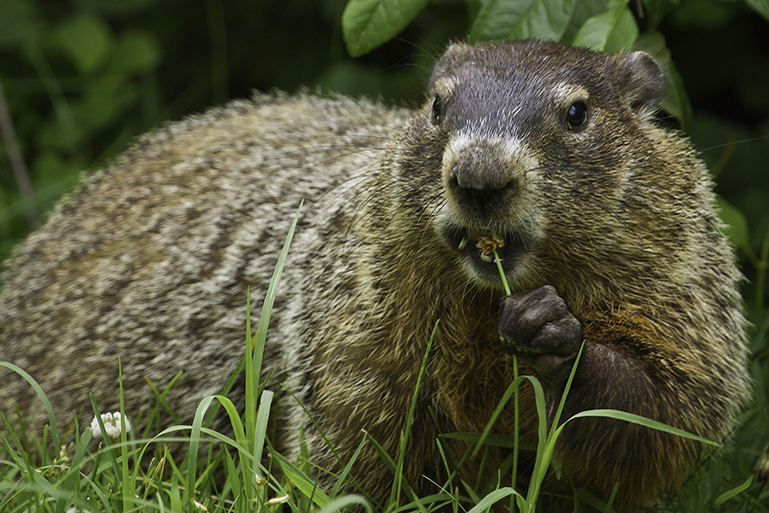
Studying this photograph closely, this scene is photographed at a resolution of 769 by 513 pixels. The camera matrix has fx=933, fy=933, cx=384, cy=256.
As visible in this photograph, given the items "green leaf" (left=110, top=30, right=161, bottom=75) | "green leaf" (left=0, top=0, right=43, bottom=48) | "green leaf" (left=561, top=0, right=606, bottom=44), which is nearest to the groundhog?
"green leaf" (left=561, top=0, right=606, bottom=44)

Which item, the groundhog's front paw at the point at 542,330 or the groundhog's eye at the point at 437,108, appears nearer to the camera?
the groundhog's front paw at the point at 542,330

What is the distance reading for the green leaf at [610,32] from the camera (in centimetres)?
306

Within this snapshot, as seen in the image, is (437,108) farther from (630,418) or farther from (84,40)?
(84,40)

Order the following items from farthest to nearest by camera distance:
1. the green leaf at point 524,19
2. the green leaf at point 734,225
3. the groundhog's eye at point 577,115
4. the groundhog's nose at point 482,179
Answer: the green leaf at point 734,225, the green leaf at point 524,19, the groundhog's eye at point 577,115, the groundhog's nose at point 482,179

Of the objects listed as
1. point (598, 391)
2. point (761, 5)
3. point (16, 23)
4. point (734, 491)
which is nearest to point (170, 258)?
point (598, 391)

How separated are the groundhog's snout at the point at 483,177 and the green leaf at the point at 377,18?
2.97 ft

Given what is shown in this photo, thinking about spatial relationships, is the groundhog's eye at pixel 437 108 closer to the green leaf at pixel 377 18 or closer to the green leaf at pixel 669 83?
the green leaf at pixel 377 18

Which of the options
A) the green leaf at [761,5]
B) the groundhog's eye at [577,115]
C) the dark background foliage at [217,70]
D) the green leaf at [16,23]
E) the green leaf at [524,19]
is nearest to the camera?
the groundhog's eye at [577,115]

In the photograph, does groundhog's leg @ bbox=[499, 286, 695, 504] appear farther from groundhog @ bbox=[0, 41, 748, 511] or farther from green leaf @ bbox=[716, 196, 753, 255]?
green leaf @ bbox=[716, 196, 753, 255]

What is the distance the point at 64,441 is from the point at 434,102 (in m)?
1.88

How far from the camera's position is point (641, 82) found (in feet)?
9.79

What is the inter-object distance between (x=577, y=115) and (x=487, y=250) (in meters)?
0.52

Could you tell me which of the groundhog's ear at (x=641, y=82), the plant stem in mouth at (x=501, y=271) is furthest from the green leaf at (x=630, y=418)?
the groundhog's ear at (x=641, y=82)

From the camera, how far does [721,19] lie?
15.3 ft
